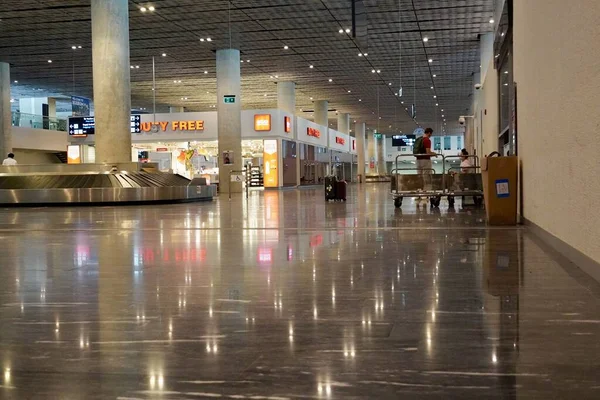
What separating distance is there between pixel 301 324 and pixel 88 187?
61.5 feet

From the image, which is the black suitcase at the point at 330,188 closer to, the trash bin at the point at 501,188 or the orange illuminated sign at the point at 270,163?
the trash bin at the point at 501,188

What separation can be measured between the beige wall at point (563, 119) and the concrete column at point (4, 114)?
32439 mm

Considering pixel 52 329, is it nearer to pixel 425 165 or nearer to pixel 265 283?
pixel 265 283

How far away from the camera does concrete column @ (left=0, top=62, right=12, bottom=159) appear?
116ft

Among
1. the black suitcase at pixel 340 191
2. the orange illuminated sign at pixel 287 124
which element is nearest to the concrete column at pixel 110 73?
the black suitcase at pixel 340 191

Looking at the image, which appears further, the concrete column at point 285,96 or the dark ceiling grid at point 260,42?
the concrete column at point 285,96

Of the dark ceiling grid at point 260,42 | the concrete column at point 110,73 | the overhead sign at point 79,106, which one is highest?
the dark ceiling grid at point 260,42

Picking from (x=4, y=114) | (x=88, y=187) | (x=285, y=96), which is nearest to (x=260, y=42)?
(x=285, y=96)

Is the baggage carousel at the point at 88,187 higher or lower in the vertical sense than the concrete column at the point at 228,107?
lower

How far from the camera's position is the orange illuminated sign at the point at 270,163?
42.2 meters

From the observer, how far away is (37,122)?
42.6 m

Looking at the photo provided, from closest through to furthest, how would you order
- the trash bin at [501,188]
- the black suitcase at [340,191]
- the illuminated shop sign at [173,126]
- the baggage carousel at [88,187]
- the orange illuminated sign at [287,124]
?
the trash bin at [501,188]
the baggage carousel at [88,187]
the black suitcase at [340,191]
the illuminated shop sign at [173,126]
the orange illuminated sign at [287,124]

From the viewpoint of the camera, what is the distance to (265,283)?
4.81 meters

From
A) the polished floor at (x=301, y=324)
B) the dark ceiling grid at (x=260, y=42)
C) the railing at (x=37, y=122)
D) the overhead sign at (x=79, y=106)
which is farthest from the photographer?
the overhead sign at (x=79, y=106)
